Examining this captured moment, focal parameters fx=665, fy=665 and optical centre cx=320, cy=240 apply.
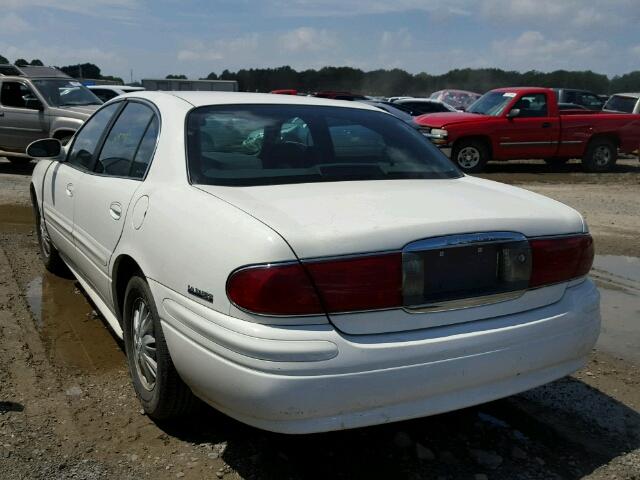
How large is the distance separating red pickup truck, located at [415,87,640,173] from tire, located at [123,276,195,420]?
38.1ft

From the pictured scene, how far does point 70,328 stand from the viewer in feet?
14.8

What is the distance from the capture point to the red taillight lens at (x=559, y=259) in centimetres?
276

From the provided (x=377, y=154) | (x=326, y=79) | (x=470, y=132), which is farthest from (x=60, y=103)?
(x=326, y=79)

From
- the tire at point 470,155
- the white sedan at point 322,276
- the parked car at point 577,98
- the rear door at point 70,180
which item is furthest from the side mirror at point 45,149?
the parked car at point 577,98

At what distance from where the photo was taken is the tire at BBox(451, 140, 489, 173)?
47.2ft

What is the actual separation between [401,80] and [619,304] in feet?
163

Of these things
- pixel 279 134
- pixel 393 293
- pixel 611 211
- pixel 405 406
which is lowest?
pixel 611 211

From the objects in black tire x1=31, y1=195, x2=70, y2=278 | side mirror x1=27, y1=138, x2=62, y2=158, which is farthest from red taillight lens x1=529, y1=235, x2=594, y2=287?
black tire x1=31, y1=195, x2=70, y2=278

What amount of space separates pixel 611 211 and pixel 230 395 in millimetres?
8841

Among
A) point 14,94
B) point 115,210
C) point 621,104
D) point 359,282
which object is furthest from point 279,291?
point 621,104

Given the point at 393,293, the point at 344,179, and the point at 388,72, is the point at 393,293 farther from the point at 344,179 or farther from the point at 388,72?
the point at 388,72

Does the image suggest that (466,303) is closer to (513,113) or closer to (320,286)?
(320,286)

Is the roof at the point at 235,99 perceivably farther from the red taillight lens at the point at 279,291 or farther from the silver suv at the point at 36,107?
the silver suv at the point at 36,107

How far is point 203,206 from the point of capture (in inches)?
107
